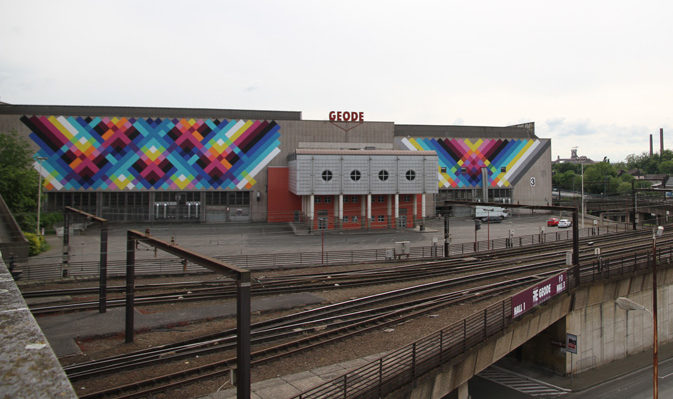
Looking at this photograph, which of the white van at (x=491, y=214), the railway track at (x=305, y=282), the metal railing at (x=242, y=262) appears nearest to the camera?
the railway track at (x=305, y=282)

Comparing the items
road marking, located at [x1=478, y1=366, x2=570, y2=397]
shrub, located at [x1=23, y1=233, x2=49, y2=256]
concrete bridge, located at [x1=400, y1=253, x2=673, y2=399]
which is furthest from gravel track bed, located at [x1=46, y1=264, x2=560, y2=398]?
shrub, located at [x1=23, y1=233, x2=49, y2=256]

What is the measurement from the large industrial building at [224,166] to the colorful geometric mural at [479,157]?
8.51 meters

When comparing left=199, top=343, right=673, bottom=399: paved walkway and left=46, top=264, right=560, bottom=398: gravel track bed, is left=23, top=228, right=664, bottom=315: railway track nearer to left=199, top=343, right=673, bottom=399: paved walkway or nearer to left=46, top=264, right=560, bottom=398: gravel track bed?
left=46, top=264, right=560, bottom=398: gravel track bed

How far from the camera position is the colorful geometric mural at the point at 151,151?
55.1 metres

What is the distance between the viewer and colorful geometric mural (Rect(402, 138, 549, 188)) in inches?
2699

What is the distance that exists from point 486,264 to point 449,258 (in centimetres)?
356

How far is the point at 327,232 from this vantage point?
5128 cm

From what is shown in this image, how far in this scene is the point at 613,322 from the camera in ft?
81.0

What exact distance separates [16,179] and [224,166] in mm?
21884

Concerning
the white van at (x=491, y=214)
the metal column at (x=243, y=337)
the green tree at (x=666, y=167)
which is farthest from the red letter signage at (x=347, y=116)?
the green tree at (x=666, y=167)

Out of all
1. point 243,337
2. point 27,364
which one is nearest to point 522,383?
point 243,337

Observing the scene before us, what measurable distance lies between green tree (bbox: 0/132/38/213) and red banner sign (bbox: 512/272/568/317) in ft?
149

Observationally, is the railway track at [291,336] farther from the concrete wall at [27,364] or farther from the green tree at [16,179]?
the green tree at [16,179]

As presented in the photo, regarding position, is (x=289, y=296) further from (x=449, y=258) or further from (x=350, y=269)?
(x=449, y=258)
